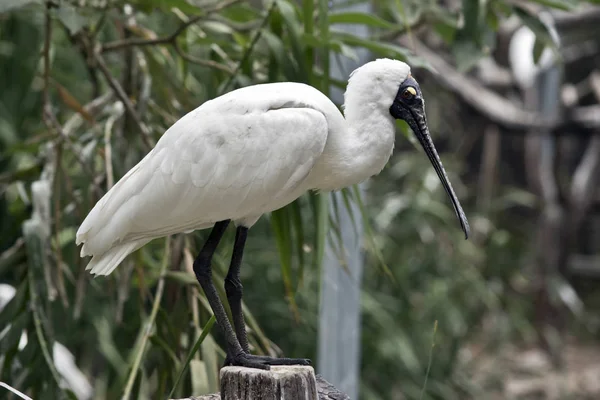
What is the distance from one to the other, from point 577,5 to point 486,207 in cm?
239

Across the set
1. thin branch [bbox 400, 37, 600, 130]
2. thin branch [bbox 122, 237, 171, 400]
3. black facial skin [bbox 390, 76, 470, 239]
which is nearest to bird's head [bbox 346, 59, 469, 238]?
black facial skin [bbox 390, 76, 470, 239]

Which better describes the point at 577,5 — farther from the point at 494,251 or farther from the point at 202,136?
the point at 494,251

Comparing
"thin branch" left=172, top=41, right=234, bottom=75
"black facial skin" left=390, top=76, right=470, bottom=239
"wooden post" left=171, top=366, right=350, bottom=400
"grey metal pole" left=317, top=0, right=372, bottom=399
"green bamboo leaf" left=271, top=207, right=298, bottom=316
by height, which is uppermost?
"thin branch" left=172, top=41, right=234, bottom=75

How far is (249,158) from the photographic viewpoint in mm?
1199

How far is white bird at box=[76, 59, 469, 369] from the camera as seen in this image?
46.6 inches

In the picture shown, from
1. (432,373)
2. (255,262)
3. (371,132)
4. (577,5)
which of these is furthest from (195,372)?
(432,373)

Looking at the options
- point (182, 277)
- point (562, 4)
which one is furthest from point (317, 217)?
point (562, 4)

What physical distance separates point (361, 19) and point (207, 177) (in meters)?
0.66

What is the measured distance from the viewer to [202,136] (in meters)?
1.20

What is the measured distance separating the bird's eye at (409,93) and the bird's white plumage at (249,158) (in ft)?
0.05

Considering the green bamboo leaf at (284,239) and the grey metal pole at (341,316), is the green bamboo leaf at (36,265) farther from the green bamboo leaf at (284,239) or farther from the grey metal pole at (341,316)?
the grey metal pole at (341,316)

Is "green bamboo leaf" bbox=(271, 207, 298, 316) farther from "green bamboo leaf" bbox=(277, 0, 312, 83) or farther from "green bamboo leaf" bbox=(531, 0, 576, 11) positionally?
"green bamboo leaf" bbox=(531, 0, 576, 11)

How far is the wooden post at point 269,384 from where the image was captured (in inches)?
43.8

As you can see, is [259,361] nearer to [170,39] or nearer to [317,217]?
[317,217]
